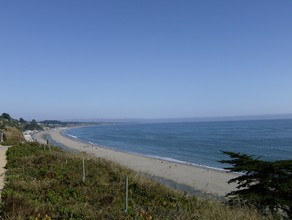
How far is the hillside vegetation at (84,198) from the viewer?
261 inches

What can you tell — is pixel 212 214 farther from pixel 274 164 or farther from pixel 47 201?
pixel 274 164

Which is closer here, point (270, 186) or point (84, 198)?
point (84, 198)

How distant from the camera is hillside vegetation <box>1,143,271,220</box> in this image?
662cm

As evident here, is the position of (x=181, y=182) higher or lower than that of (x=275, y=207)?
lower

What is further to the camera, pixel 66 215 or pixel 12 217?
pixel 66 215

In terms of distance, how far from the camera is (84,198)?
9.21m

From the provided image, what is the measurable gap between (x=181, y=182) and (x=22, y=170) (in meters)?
17.6

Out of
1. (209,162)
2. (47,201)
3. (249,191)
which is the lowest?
(209,162)

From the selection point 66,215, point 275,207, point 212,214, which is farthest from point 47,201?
point 275,207

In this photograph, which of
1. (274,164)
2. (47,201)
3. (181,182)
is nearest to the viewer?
(47,201)

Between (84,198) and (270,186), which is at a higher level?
(84,198)

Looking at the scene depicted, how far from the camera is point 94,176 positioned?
1345 centimetres

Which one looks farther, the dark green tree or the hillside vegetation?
the dark green tree

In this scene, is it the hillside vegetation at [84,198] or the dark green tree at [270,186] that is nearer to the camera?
the hillside vegetation at [84,198]
